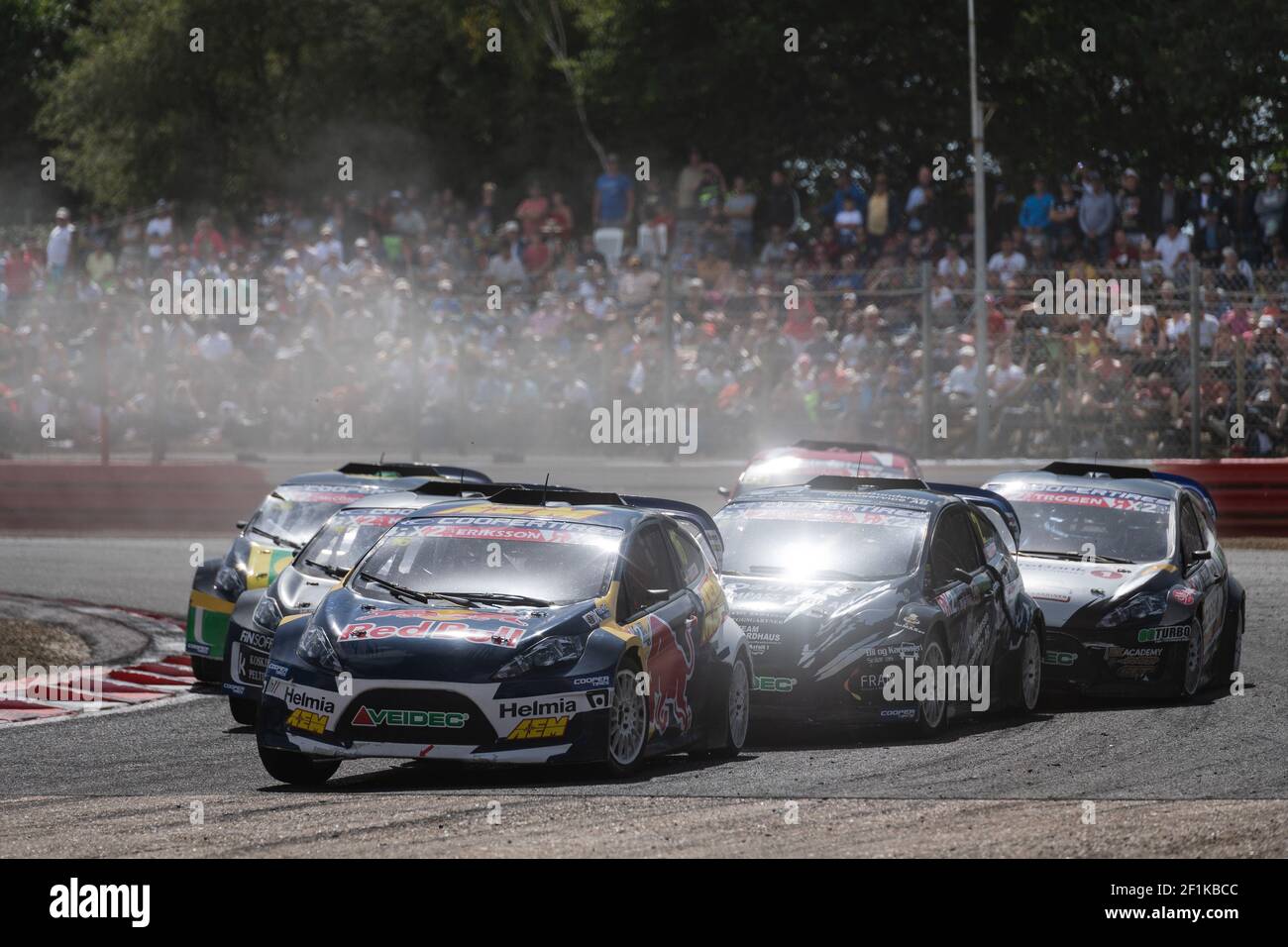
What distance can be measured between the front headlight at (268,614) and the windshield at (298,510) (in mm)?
2048

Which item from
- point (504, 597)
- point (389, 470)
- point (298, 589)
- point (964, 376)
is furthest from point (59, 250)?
point (504, 597)

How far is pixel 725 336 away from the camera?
74.3 ft

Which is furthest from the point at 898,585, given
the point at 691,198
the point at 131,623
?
the point at 691,198

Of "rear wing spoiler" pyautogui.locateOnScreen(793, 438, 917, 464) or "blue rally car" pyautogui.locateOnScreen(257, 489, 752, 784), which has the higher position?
"rear wing spoiler" pyautogui.locateOnScreen(793, 438, 917, 464)

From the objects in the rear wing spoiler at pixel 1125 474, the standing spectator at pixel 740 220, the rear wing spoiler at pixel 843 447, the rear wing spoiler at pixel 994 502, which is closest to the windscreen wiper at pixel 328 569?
the rear wing spoiler at pixel 994 502

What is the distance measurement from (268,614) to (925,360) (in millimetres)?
11193

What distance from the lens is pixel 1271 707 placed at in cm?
1246

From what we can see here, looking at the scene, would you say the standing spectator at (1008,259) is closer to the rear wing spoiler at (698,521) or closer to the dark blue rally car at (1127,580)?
the dark blue rally car at (1127,580)

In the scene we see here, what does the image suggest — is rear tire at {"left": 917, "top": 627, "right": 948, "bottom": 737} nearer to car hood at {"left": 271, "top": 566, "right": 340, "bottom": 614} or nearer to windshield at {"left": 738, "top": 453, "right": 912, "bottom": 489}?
car hood at {"left": 271, "top": 566, "right": 340, "bottom": 614}

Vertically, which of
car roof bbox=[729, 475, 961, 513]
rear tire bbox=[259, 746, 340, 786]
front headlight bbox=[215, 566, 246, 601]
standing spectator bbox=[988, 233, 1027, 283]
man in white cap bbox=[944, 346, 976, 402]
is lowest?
rear tire bbox=[259, 746, 340, 786]

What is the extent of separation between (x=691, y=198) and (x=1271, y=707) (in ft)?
56.0

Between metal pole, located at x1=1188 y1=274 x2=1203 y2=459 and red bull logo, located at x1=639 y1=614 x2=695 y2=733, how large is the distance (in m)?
11.9

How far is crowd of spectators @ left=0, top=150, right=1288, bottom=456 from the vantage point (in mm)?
21125

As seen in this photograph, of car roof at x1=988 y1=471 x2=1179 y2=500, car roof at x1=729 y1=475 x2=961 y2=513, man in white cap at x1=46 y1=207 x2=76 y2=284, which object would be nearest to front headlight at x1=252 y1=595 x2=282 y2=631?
car roof at x1=729 y1=475 x2=961 y2=513
